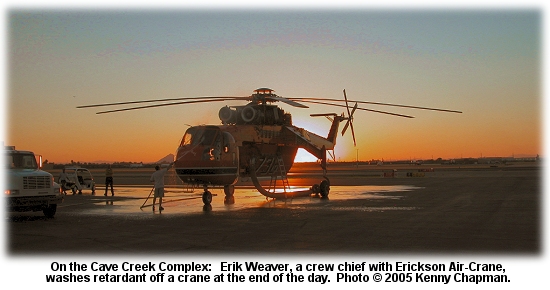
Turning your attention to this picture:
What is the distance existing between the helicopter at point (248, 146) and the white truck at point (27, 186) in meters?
2.86

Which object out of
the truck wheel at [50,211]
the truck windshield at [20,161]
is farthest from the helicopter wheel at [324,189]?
the truck windshield at [20,161]

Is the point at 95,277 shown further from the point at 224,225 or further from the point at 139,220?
the point at 139,220

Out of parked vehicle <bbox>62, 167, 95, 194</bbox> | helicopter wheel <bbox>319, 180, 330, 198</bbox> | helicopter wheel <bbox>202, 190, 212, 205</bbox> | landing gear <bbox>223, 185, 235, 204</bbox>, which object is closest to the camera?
helicopter wheel <bbox>202, 190, 212, 205</bbox>

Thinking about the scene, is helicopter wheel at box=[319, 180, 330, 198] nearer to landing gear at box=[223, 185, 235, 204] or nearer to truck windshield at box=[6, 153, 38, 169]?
landing gear at box=[223, 185, 235, 204]

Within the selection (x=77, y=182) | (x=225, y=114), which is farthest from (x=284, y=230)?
(x=77, y=182)

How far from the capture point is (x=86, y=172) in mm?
32625

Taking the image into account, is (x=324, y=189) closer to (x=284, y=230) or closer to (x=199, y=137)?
(x=199, y=137)

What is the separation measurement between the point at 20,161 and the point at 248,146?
922 centimetres

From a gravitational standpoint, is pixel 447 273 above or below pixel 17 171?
below

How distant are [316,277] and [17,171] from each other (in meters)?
12.0

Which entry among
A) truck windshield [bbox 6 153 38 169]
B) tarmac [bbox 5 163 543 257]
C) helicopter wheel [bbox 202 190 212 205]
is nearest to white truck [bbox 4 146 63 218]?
truck windshield [bbox 6 153 38 169]

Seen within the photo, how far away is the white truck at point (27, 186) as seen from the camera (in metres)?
15.4

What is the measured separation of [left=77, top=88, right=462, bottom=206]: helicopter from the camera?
19.9m

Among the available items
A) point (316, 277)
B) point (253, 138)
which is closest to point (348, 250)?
point (316, 277)
